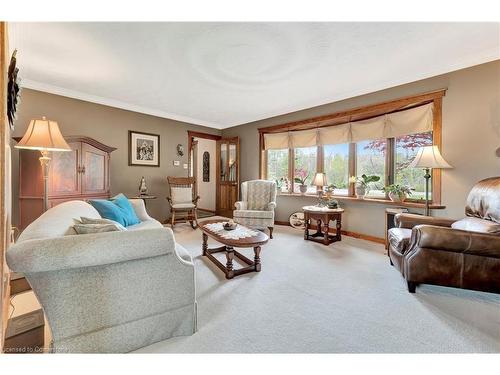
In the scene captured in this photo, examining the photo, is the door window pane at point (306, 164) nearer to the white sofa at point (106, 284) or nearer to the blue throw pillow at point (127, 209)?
the blue throw pillow at point (127, 209)

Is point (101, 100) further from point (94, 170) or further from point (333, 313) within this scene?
point (333, 313)

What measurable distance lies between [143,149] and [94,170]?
130 centimetres

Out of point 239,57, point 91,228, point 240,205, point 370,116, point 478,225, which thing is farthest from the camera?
point 240,205

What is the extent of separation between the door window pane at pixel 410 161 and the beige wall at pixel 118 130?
4.27 meters

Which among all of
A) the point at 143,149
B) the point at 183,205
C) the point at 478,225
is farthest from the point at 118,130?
the point at 478,225

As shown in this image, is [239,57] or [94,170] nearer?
[239,57]

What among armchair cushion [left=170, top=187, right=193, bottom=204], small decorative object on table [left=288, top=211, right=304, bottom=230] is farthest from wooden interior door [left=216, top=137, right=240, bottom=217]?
small decorative object on table [left=288, top=211, right=304, bottom=230]

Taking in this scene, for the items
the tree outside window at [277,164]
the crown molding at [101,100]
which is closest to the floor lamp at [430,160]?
the tree outside window at [277,164]

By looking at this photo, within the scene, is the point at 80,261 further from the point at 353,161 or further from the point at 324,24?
the point at 353,161

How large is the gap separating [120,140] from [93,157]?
0.97m

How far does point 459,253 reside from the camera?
1.88m

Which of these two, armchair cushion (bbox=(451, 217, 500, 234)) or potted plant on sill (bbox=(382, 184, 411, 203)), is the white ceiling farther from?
armchair cushion (bbox=(451, 217, 500, 234))

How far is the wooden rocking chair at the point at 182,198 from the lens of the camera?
4.56 m
